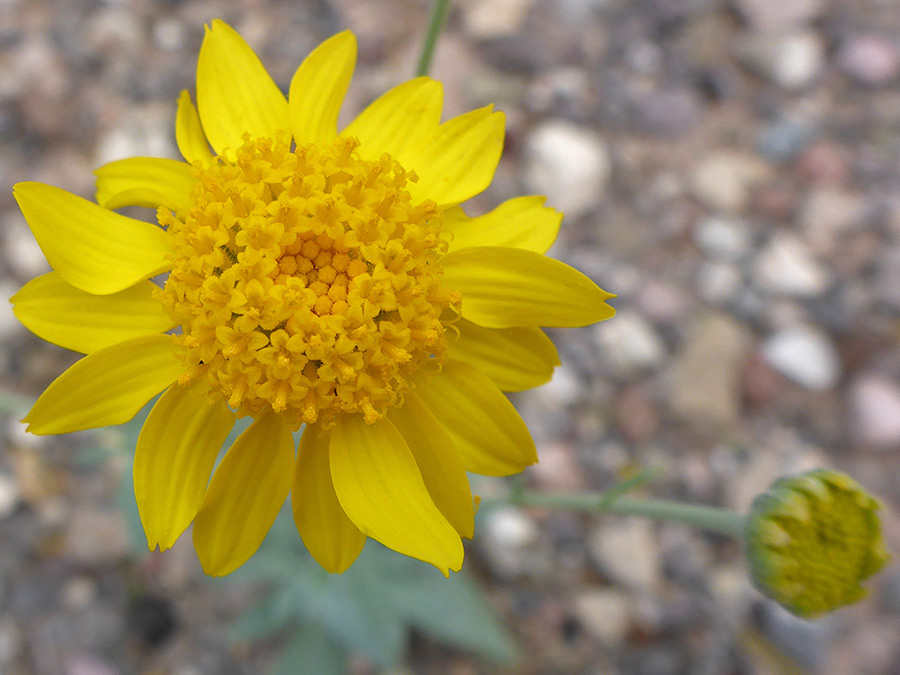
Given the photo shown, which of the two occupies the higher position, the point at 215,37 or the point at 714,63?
the point at 714,63

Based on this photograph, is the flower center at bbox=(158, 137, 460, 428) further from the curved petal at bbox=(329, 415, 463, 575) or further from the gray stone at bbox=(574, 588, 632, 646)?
the gray stone at bbox=(574, 588, 632, 646)

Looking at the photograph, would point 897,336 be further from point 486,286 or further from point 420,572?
point 486,286

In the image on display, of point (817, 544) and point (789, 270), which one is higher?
point (789, 270)

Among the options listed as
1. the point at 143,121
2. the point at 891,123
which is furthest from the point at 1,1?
the point at 891,123

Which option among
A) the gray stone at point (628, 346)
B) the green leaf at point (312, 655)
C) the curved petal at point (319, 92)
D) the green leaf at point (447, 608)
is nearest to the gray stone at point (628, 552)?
the green leaf at point (447, 608)

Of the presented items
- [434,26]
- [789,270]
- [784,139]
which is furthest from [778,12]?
[434,26]

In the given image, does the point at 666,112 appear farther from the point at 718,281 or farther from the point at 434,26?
the point at 434,26
